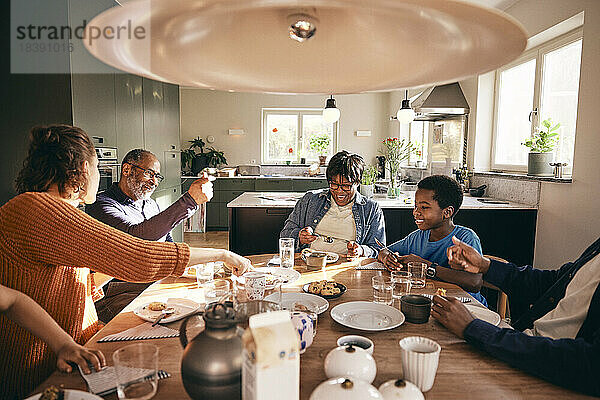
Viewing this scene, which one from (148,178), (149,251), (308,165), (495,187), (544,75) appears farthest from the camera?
(308,165)

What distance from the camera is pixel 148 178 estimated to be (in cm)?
230

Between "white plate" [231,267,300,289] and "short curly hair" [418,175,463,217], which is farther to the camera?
"short curly hair" [418,175,463,217]

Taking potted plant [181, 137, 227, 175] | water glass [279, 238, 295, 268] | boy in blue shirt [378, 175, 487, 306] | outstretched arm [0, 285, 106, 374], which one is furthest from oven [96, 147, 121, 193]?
potted plant [181, 137, 227, 175]

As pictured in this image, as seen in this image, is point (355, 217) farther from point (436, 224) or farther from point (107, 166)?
point (107, 166)

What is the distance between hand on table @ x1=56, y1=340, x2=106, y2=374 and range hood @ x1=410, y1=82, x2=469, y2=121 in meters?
3.91

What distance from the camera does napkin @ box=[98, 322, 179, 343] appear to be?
1.11 metres

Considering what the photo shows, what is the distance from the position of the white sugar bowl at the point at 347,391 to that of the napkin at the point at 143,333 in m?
0.59

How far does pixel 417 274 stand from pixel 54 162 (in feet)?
4.58

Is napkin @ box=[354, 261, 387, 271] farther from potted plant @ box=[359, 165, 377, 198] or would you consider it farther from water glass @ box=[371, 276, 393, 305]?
potted plant @ box=[359, 165, 377, 198]

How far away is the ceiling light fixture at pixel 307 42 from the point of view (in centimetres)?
51

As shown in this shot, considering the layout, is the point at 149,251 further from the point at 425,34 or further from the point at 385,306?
the point at 425,34

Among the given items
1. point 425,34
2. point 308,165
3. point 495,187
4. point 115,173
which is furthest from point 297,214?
point 308,165

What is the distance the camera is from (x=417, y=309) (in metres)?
1.23

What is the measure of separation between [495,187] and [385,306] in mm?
3006
